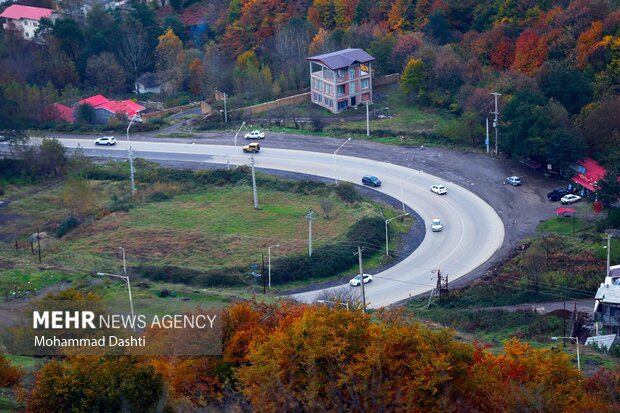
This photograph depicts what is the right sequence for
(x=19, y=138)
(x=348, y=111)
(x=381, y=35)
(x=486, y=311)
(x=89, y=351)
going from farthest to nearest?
(x=381, y=35), (x=348, y=111), (x=19, y=138), (x=486, y=311), (x=89, y=351)

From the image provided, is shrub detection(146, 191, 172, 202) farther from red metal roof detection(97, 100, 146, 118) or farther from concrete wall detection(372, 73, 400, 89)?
concrete wall detection(372, 73, 400, 89)

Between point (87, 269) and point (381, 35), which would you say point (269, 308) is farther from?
point (381, 35)

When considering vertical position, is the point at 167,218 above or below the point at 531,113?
below

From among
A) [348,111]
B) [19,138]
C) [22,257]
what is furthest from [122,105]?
[22,257]

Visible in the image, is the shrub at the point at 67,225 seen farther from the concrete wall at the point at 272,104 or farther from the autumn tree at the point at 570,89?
the autumn tree at the point at 570,89

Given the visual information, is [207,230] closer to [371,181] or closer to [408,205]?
[371,181]
